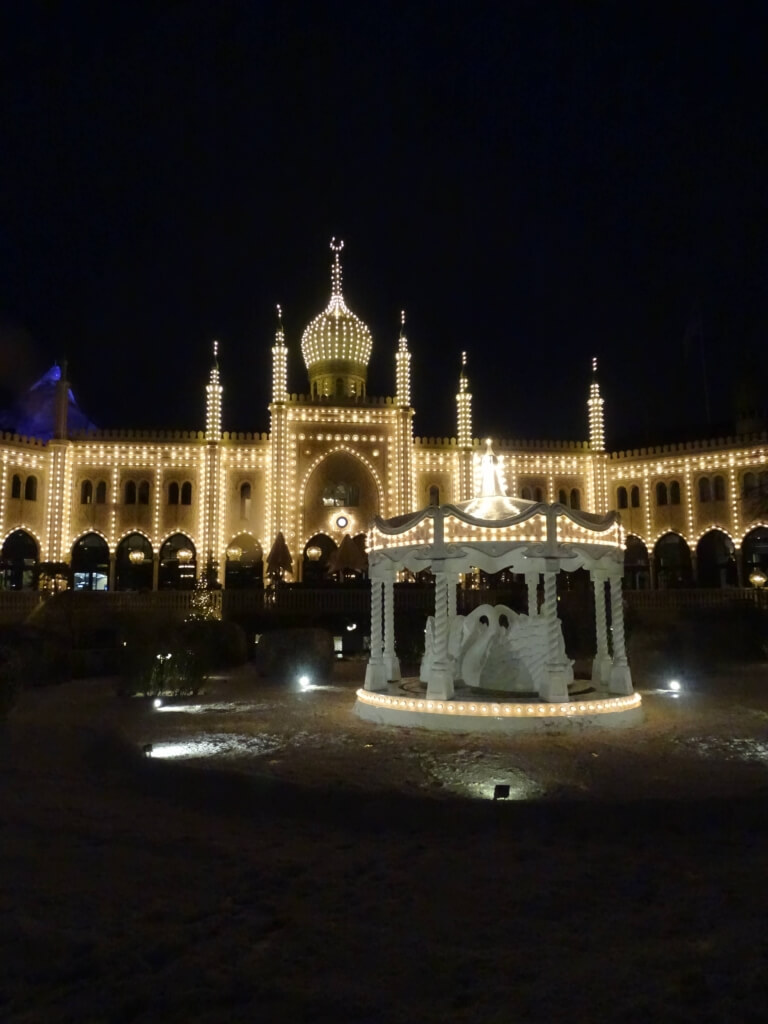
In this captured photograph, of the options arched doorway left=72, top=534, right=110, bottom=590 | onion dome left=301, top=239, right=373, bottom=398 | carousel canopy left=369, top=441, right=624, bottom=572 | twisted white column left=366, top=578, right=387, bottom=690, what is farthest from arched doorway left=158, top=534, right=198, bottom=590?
carousel canopy left=369, top=441, right=624, bottom=572

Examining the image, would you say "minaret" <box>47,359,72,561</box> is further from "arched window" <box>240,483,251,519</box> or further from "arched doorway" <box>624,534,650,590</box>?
"arched doorway" <box>624,534,650,590</box>

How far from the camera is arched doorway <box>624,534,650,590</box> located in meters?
39.2

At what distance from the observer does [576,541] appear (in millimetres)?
12820

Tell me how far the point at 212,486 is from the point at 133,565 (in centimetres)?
574

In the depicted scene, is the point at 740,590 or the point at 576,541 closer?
the point at 576,541

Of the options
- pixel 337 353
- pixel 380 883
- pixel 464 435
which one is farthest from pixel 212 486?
pixel 380 883

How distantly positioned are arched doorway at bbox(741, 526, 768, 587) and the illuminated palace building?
0.23 feet

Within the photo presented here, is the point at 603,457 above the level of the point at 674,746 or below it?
above

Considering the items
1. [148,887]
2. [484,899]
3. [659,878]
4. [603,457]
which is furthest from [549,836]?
[603,457]

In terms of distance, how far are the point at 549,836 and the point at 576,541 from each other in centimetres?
715

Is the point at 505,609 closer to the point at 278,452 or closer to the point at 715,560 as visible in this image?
the point at 278,452

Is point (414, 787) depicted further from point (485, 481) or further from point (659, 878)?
point (485, 481)

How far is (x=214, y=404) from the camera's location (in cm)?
3891

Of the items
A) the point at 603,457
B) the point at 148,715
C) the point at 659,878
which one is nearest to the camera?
the point at 659,878
